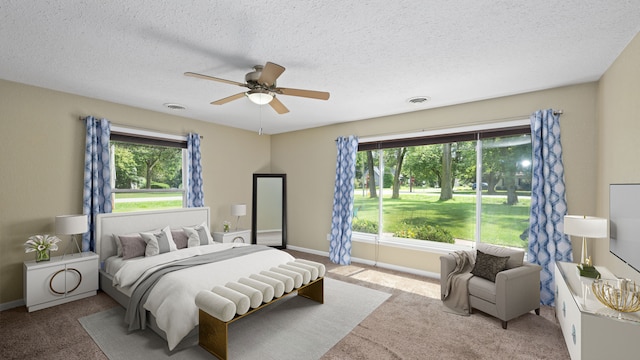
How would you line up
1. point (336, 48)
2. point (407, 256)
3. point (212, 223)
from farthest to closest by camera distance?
point (212, 223)
point (407, 256)
point (336, 48)

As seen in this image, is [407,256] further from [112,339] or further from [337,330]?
[112,339]

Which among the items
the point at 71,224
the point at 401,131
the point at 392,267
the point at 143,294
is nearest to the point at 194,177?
the point at 71,224

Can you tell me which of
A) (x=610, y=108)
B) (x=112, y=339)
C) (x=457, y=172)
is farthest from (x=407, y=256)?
(x=112, y=339)

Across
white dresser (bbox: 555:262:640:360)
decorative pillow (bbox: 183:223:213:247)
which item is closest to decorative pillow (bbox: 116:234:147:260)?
decorative pillow (bbox: 183:223:213:247)

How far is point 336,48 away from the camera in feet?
8.14

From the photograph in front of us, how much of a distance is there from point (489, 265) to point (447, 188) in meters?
1.58

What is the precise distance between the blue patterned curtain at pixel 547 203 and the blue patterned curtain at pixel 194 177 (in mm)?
5152

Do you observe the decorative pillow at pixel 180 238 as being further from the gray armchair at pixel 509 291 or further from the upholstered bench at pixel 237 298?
the gray armchair at pixel 509 291

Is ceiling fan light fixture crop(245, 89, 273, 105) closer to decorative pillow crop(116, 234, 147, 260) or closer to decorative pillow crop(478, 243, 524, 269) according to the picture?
decorative pillow crop(116, 234, 147, 260)

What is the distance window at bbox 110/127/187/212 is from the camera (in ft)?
14.2

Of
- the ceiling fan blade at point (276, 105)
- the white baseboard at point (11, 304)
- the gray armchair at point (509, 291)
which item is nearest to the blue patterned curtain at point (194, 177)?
the white baseboard at point (11, 304)

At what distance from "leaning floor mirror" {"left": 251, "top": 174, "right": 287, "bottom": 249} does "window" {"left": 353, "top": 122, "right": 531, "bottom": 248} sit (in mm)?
1747

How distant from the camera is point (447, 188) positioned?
452 cm

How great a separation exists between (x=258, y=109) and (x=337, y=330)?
11.0 ft
